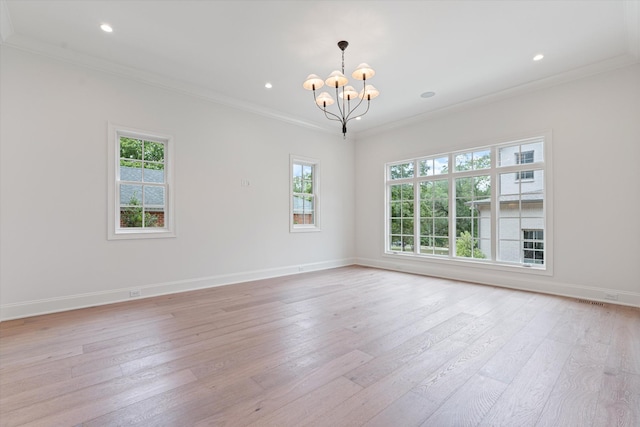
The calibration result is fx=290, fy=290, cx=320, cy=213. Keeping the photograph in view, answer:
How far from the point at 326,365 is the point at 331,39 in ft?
11.3

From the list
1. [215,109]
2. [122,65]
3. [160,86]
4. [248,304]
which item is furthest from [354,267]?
[122,65]

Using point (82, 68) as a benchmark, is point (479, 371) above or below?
below

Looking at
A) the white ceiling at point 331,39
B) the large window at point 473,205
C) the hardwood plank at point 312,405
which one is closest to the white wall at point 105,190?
the white ceiling at point 331,39

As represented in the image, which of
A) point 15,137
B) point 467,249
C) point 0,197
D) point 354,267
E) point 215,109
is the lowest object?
point 354,267

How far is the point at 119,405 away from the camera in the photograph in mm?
1787

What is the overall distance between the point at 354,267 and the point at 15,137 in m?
5.93

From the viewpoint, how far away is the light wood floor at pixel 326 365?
171cm

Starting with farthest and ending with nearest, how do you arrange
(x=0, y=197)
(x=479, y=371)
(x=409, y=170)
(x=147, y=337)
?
(x=409, y=170), (x=0, y=197), (x=147, y=337), (x=479, y=371)

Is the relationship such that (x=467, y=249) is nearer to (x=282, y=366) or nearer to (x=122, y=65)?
(x=282, y=366)

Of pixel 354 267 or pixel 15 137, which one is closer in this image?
pixel 15 137

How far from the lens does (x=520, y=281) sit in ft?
15.4

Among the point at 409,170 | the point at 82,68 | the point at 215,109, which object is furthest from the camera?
the point at 409,170

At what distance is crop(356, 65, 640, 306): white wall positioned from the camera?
383 cm

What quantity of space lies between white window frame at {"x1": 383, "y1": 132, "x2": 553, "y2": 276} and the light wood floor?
950 millimetres
